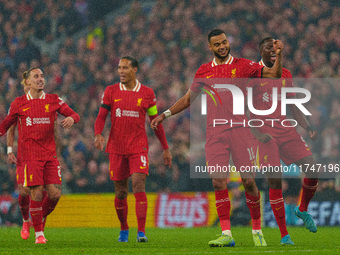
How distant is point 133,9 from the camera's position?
→ 21328 millimetres

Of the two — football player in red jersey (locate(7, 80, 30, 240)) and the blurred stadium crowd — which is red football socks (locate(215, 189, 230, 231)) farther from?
the blurred stadium crowd

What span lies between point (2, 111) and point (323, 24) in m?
9.48

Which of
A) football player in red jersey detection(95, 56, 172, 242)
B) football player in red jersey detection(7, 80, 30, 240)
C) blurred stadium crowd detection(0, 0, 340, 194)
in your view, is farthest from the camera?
blurred stadium crowd detection(0, 0, 340, 194)

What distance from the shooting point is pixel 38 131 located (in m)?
8.92

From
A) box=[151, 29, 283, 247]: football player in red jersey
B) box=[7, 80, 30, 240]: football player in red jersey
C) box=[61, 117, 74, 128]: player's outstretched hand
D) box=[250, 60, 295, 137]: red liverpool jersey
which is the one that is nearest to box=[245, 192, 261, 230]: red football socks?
box=[151, 29, 283, 247]: football player in red jersey

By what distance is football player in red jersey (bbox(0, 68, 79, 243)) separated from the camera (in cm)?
877

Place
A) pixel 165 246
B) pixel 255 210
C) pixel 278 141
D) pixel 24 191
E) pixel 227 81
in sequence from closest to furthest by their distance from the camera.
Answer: pixel 227 81 < pixel 255 210 < pixel 165 246 < pixel 278 141 < pixel 24 191

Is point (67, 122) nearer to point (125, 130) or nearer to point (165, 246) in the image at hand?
point (125, 130)

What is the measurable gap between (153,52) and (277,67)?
42.4 feet

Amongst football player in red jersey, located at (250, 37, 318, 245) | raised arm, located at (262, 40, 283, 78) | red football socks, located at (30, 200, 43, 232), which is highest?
raised arm, located at (262, 40, 283, 78)

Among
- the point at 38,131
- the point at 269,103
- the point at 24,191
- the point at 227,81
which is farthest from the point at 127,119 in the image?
the point at 24,191

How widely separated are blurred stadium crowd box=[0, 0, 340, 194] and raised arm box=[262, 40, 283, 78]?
7473 mm

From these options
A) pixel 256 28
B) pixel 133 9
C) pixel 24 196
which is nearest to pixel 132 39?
pixel 133 9

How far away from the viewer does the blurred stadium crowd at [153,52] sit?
1551 cm
